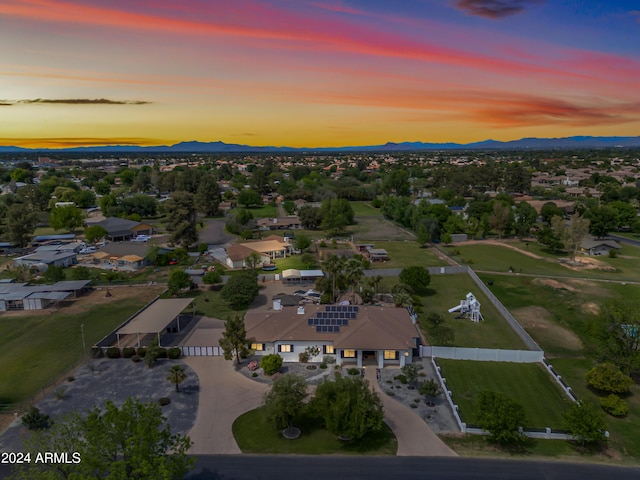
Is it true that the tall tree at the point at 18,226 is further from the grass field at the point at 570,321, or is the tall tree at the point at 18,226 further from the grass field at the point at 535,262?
the grass field at the point at 570,321

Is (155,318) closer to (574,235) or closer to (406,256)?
(406,256)

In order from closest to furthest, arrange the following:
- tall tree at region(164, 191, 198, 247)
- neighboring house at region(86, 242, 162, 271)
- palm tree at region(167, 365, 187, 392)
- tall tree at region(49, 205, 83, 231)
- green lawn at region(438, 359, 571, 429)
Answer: green lawn at region(438, 359, 571, 429), palm tree at region(167, 365, 187, 392), neighboring house at region(86, 242, 162, 271), tall tree at region(164, 191, 198, 247), tall tree at region(49, 205, 83, 231)

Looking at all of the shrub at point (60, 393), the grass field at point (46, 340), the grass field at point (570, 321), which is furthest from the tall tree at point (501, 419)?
the grass field at point (46, 340)

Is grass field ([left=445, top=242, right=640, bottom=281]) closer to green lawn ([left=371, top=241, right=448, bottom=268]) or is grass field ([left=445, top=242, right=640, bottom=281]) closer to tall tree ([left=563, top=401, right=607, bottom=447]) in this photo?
green lawn ([left=371, top=241, right=448, bottom=268])

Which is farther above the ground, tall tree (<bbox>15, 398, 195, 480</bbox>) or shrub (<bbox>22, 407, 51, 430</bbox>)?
tall tree (<bbox>15, 398, 195, 480</bbox>)

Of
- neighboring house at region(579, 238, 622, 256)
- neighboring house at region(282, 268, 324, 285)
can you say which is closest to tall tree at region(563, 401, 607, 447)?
neighboring house at region(282, 268, 324, 285)

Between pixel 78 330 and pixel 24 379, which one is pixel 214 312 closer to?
pixel 78 330

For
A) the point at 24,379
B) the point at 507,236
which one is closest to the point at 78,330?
the point at 24,379
